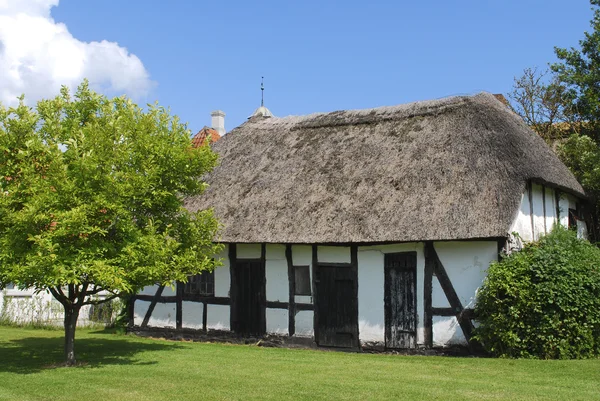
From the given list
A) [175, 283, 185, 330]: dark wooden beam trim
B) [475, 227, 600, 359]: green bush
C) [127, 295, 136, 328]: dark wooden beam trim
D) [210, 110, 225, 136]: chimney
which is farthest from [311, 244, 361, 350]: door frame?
[210, 110, 225, 136]: chimney

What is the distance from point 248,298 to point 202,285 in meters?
1.54

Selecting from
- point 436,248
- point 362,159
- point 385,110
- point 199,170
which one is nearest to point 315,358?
point 436,248

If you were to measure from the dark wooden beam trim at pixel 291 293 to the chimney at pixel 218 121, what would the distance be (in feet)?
42.5

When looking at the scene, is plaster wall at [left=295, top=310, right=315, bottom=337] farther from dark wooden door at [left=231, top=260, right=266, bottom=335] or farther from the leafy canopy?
the leafy canopy

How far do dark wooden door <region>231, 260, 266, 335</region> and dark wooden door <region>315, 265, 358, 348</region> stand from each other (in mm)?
1592

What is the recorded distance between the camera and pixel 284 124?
19.1 m

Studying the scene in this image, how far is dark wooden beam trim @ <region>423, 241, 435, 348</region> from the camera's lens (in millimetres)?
13266

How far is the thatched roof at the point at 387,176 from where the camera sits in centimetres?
1329

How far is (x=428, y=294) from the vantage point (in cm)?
1333

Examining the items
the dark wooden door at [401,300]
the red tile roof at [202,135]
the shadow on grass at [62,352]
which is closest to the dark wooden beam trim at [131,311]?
the shadow on grass at [62,352]

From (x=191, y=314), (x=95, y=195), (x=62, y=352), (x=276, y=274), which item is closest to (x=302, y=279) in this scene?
(x=276, y=274)

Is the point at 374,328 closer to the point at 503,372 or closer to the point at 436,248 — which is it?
the point at 436,248

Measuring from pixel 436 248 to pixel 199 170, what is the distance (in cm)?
513

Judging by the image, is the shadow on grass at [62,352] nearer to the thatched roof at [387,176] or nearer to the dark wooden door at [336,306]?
the dark wooden door at [336,306]
